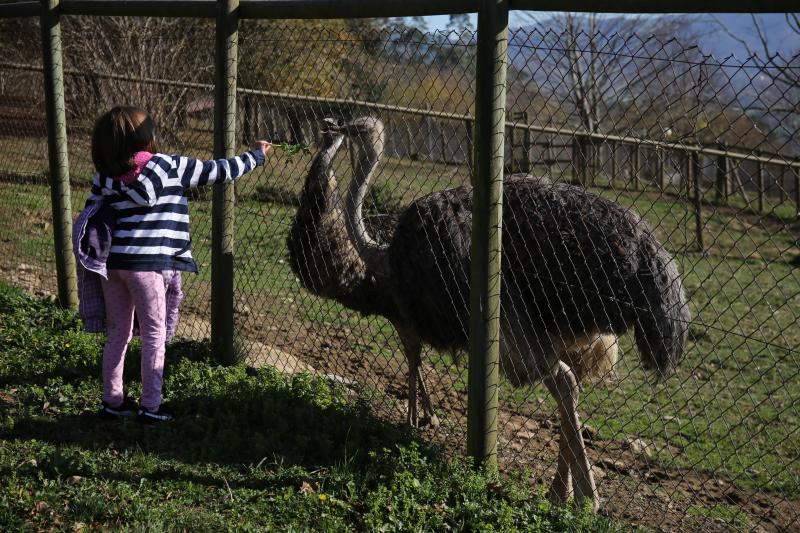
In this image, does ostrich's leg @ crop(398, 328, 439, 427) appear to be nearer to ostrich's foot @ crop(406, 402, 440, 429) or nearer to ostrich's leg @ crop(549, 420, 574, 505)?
ostrich's foot @ crop(406, 402, 440, 429)

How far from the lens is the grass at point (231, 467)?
10.8ft

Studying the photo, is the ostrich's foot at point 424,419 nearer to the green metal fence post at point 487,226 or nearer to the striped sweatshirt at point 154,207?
the green metal fence post at point 487,226

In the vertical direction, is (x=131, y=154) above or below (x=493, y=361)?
above

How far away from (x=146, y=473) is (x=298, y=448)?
25.4 inches

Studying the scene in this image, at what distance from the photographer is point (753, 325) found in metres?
8.71

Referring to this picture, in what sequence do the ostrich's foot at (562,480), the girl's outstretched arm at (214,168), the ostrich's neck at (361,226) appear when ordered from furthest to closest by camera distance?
1. the ostrich's neck at (361,226)
2. the ostrich's foot at (562,480)
3. the girl's outstretched arm at (214,168)

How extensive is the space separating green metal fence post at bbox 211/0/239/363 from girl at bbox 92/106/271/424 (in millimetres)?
775

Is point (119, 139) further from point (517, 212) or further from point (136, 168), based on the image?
point (517, 212)

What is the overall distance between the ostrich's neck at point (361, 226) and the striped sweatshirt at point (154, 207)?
1081 mm

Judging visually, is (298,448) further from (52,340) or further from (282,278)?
(282,278)

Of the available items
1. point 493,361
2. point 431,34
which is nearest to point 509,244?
point 493,361

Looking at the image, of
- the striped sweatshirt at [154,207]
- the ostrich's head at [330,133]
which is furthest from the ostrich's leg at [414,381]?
the striped sweatshirt at [154,207]

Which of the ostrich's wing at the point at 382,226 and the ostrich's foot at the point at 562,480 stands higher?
the ostrich's wing at the point at 382,226

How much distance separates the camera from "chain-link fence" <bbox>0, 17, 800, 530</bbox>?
339cm
